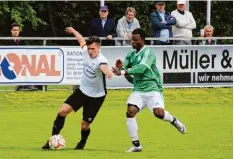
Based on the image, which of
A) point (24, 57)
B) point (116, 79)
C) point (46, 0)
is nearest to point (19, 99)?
point (24, 57)

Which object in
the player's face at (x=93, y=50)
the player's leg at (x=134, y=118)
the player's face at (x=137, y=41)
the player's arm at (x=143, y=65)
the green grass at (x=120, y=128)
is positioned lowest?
the green grass at (x=120, y=128)

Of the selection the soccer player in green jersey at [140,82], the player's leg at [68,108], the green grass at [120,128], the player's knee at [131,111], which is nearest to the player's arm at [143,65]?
the soccer player in green jersey at [140,82]

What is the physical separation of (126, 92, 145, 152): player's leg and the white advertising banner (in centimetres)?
957

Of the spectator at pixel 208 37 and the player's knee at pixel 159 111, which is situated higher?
the spectator at pixel 208 37

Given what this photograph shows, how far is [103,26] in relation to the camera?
25.0 metres

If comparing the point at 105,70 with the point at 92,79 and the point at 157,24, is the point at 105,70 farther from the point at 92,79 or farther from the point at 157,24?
the point at 157,24

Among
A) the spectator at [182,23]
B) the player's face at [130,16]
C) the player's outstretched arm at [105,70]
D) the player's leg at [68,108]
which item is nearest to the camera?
the player's outstretched arm at [105,70]

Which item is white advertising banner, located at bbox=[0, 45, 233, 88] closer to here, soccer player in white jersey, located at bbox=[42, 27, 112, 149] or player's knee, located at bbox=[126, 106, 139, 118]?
soccer player in white jersey, located at bbox=[42, 27, 112, 149]

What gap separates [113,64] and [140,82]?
9.98 m

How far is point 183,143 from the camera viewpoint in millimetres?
16906

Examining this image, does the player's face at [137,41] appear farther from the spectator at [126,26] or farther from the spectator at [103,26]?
the spectator at [126,26]

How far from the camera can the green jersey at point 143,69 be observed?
15156mm

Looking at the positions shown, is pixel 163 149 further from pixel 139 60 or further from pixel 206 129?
pixel 206 129

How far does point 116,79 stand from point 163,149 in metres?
9.98
